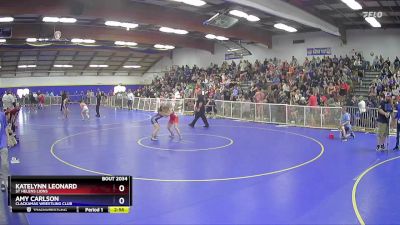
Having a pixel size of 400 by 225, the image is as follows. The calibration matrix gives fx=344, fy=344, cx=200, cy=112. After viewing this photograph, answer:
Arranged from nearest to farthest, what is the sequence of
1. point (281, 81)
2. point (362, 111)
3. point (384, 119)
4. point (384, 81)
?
point (384, 119)
point (362, 111)
point (384, 81)
point (281, 81)

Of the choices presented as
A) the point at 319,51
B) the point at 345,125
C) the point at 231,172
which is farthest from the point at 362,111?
the point at 319,51

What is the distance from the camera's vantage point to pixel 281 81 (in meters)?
28.8

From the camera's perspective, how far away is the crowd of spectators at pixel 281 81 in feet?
78.0

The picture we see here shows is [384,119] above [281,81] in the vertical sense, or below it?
below

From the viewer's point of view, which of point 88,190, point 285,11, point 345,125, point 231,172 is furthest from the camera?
point 285,11

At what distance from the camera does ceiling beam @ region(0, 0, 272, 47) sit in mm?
17422

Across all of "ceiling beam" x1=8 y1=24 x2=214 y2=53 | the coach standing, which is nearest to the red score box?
the coach standing

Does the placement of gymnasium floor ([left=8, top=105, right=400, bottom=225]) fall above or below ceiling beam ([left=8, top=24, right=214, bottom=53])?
below

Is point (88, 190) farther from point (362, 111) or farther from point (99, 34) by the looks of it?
point (99, 34)
